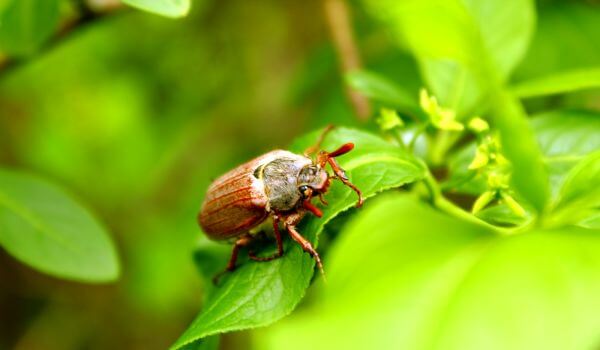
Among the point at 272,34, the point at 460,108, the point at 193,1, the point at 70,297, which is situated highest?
the point at 193,1

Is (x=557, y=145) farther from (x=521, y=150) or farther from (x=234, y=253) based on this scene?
(x=234, y=253)

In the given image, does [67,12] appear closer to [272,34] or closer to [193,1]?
[193,1]

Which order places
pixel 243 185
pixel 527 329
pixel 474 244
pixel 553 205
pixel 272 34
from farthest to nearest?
pixel 272 34 → pixel 243 185 → pixel 553 205 → pixel 474 244 → pixel 527 329

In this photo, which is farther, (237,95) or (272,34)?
(272,34)

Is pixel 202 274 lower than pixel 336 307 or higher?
lower

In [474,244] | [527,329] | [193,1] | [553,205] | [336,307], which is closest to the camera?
[527,329]

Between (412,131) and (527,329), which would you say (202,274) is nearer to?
(412,131)

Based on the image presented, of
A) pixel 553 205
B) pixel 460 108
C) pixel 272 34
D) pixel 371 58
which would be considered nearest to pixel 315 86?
pixel 371 58
